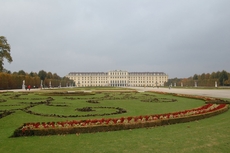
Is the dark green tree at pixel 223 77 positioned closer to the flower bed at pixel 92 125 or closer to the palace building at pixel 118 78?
the flower bed at pixel 92 125

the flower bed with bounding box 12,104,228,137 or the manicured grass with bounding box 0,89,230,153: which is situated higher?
the flower bed with bounding box 12,104,228,137

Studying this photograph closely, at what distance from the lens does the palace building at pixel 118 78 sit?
110875mm

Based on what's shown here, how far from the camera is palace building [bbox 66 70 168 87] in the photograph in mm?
110875

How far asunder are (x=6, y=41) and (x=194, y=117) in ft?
67.6

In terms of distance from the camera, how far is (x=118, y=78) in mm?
110875

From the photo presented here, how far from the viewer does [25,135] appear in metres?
5.07

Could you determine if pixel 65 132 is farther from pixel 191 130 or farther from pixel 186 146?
pixel 191 130

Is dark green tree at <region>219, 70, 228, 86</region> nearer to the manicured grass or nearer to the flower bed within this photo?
the flower bed

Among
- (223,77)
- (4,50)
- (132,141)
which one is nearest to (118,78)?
(223,77)

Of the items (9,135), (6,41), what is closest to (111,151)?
(9,135)

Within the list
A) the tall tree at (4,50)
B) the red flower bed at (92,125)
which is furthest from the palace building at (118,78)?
the red flower bed at (92,125)

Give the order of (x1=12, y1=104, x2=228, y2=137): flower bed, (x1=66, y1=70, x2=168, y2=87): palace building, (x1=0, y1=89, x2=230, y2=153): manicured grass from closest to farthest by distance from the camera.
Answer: (x1=0, y1=89, x2=230, y2=153): manicured grass < (x1=12, y1=104, x2=228, y2=137): flower bed < (x1=66, y1=70, x2=168, y2=87): palace building

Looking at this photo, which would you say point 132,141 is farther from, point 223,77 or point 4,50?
point 223,77

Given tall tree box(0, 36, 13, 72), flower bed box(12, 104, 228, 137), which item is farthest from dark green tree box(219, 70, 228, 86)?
flower bed box(12, 104, 228, 137)
